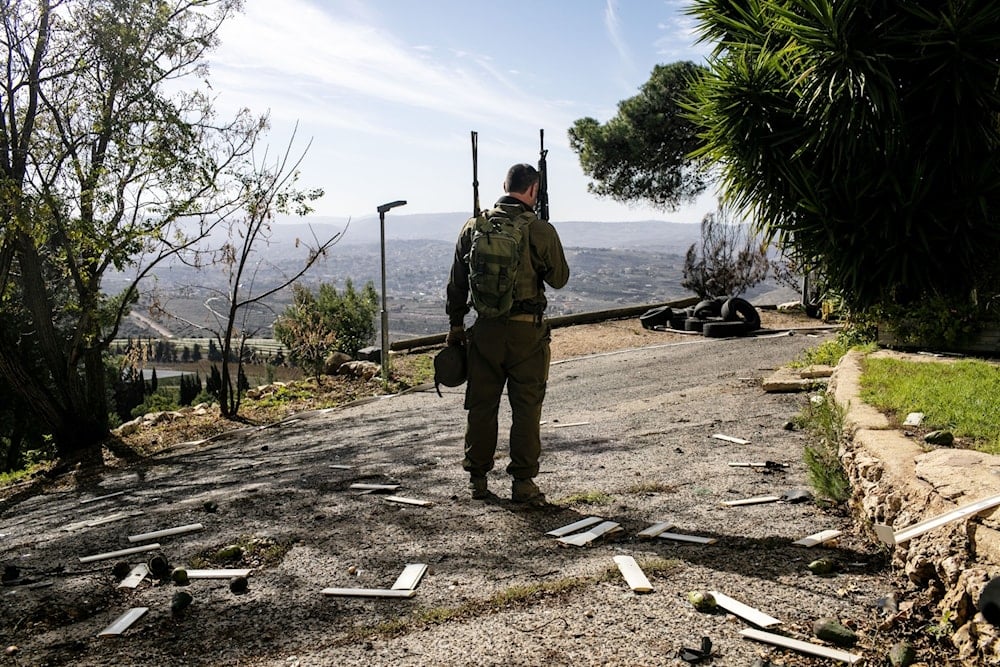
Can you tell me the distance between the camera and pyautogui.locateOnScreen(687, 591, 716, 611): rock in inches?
120

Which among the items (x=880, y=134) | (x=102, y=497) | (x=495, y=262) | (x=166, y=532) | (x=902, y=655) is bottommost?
(x=102, y=497)

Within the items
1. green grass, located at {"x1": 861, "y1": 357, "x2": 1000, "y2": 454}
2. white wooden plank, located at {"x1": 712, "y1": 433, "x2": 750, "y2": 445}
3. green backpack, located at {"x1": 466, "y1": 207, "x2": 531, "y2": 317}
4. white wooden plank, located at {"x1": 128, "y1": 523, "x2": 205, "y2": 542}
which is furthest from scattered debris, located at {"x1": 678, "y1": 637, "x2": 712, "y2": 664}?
white wooden plank, located at {"x1": 712, "y1": 433, "x2": 750, "y2": 445}

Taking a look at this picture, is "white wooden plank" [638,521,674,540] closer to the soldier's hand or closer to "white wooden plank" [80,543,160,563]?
the soldier's hand

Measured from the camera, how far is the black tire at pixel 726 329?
14.6m

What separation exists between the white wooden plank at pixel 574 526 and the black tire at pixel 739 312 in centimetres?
1159

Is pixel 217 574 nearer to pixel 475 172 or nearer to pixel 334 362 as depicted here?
pixel 475 172

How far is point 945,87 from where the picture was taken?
26.6ft

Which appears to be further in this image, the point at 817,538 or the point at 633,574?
the point at 817,538

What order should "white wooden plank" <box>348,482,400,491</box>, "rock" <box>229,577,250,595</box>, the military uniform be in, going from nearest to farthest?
1. "rock" <box>229,577,250,595</box>
2. the military uniform
3. "white wooden plank" <box>348,482,400,491</box>

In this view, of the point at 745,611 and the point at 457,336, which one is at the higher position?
the point at 457,336

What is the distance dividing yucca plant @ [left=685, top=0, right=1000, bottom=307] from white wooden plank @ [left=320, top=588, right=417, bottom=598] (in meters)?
6.85

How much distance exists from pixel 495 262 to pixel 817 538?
2.22 metres

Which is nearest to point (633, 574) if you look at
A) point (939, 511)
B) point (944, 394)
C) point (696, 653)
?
point (696, 653)

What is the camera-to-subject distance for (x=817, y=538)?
12.6 feet
